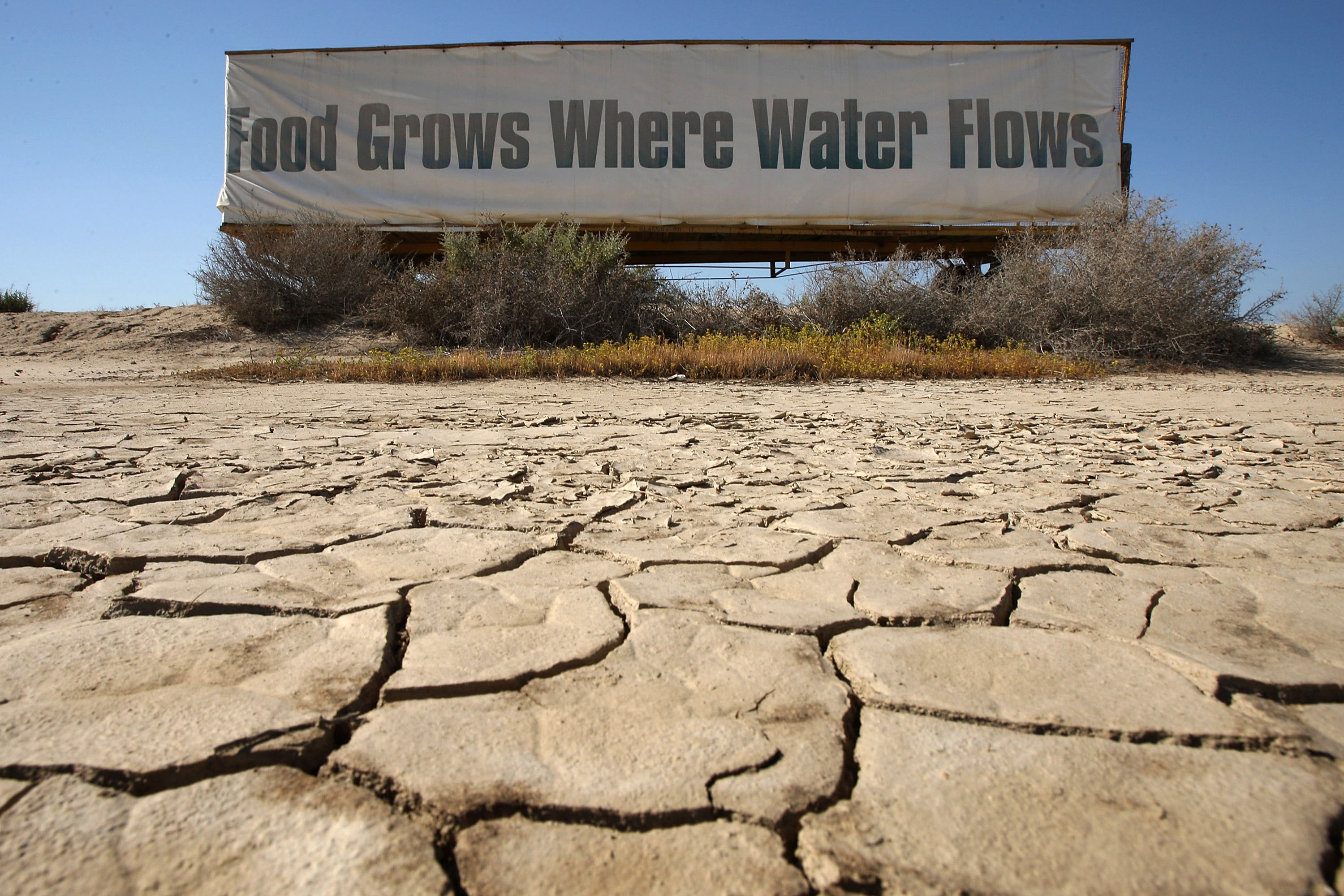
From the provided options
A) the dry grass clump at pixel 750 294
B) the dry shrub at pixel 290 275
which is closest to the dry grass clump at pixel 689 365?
the dry grass clump at pixel 750 294

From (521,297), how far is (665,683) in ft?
26.6

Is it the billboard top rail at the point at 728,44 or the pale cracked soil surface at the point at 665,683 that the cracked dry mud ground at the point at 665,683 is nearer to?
the pale cracked soil surface at the point at 665,683

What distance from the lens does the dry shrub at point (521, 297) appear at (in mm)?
8836

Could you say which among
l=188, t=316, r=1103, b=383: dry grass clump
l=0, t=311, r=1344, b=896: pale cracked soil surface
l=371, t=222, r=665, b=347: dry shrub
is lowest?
l=0, t=311, r=1344, b=896: pale cracked soil surface

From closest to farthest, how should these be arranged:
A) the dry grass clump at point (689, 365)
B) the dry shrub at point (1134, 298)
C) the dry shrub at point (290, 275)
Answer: the dry grass clump at point (689, 365) → the dry shrub at point (1134, 298) → the dry shrub at point (290, 275)

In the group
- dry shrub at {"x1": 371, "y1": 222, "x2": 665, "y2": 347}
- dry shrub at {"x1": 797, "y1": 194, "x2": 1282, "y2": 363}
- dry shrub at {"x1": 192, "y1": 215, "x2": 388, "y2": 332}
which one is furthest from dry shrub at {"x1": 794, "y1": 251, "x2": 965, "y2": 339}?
dry shrub at {"x1": 192, "y1": 215, "x2": 388, "y2": 332}

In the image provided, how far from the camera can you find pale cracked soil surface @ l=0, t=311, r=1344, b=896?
829mm

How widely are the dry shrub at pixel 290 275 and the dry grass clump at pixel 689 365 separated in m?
2.53

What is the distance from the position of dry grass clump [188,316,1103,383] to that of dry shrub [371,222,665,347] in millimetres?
1373

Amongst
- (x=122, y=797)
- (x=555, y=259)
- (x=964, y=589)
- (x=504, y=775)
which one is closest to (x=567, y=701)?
(x=504, y=775)

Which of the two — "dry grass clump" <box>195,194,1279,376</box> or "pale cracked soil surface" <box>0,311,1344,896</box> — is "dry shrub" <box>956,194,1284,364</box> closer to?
"dry grass clump" <box>195,194,1279,376</box>

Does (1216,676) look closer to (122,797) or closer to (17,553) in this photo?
(122,797)

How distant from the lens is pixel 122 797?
0.89 meters

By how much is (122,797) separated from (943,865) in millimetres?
923
